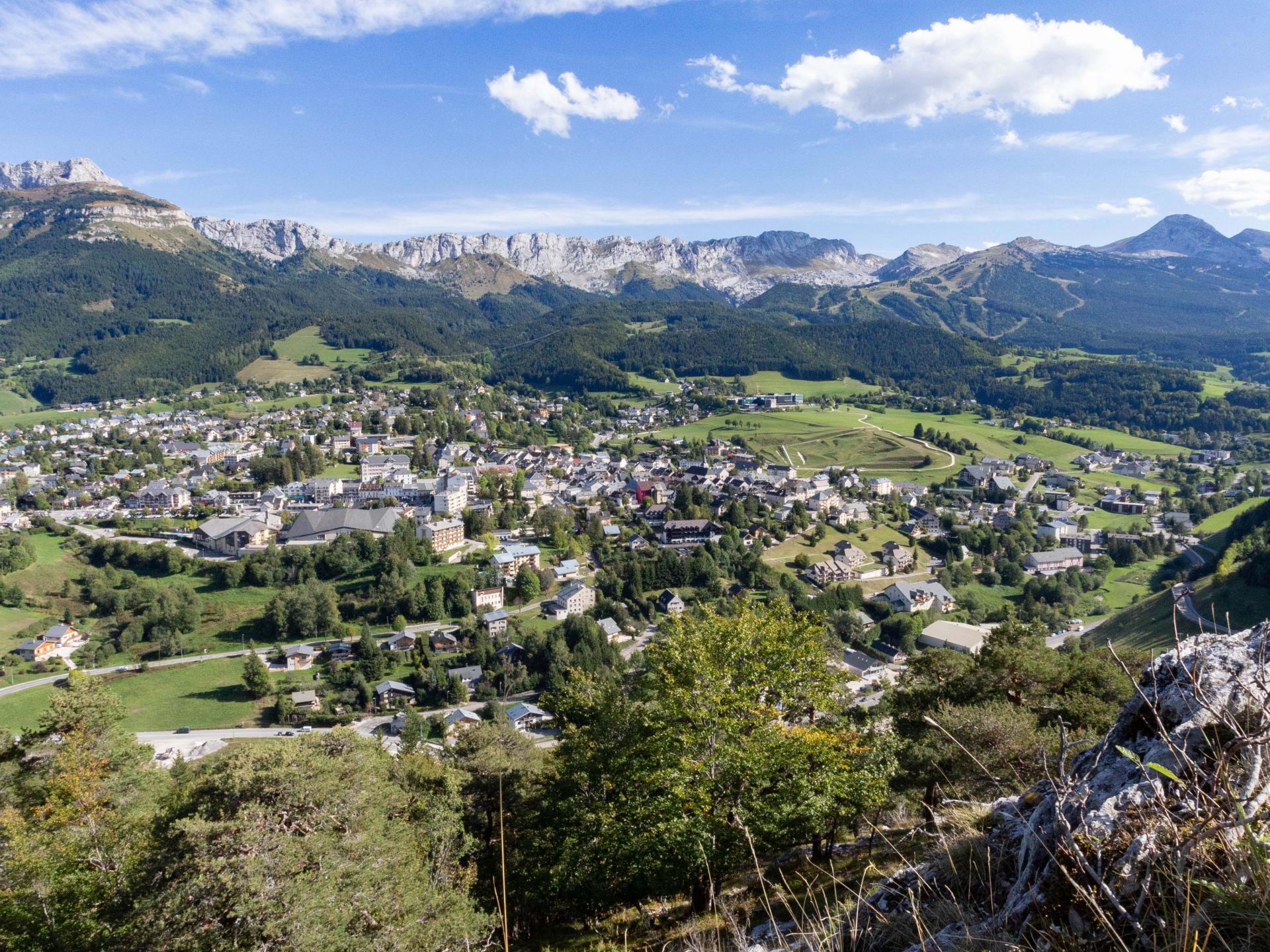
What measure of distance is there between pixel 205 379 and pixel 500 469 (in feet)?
291

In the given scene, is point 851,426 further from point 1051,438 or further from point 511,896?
point 511,896

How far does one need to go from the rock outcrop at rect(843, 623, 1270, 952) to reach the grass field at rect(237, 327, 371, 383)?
467 ft

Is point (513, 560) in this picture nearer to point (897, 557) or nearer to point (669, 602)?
point (669, 602)

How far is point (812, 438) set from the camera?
9788cm

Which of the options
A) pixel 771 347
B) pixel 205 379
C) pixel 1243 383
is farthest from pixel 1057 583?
pixel 205 379

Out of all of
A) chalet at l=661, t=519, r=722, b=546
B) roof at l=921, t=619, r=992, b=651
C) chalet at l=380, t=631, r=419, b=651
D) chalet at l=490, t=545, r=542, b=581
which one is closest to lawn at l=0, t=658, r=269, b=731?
chalet at l=380, t=631, r=419, b=651

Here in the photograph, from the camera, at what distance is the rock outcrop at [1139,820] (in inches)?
71.9

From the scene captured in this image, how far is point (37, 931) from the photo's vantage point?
9109 mm

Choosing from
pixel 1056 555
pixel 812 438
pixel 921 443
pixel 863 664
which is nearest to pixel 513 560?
pixel 863 664

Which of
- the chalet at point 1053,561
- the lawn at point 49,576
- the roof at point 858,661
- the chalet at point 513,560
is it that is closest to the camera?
the roof at point 858,661

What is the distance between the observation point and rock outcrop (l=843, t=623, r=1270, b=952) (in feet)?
5.99

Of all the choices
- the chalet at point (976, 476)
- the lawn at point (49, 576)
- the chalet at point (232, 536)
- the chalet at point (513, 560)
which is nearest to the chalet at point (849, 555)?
the chalet at point (513, 560)

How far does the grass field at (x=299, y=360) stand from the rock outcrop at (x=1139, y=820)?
142484 millimetres

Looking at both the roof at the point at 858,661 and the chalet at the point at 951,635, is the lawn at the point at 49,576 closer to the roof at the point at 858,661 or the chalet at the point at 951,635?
the roof at the point at 858,661
